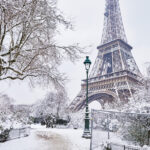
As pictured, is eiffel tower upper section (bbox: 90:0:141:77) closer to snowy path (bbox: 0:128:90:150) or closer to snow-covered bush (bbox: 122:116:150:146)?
snowy path (bbox: 0:128:90:150)

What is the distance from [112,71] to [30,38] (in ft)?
110

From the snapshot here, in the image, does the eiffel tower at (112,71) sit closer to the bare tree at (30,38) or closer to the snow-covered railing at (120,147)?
the bare tree at (30,38)

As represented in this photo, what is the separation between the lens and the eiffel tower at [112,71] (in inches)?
1148

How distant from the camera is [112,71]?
3816cm

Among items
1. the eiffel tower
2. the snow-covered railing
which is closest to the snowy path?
the snow-covered railing

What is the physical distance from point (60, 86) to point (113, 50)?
33.1 m

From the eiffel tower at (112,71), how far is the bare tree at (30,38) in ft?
61.4

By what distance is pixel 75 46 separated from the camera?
25.6ft

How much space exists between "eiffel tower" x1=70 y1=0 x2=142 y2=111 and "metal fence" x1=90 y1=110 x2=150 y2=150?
788 inches

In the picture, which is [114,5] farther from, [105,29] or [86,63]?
[86,63]

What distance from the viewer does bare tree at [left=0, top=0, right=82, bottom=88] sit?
513cm

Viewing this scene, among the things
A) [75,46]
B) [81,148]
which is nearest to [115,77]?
[75,46]

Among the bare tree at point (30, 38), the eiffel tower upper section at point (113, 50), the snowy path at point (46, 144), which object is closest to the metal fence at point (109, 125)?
the snowy path at point (46, 144)

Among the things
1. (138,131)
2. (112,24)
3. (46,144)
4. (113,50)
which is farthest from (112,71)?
(138,131)
